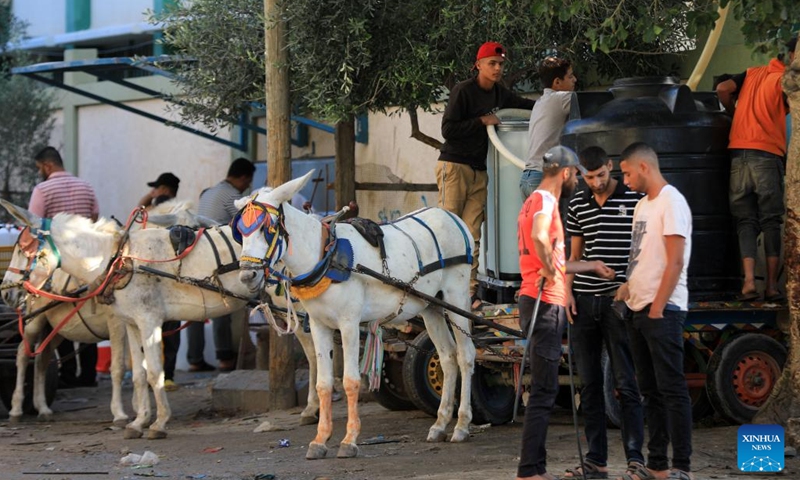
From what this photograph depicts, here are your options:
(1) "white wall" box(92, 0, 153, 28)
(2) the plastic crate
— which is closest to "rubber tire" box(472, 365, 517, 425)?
(2) the plastic crate

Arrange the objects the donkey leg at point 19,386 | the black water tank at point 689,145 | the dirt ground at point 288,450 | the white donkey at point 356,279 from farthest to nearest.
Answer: the donkey leg at point 19,386 → the black water tank at point 689,145 → the white donkey at point 356,279 → the dirt ground at point 288,450

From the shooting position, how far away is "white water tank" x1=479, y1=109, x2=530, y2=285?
11.1 meters

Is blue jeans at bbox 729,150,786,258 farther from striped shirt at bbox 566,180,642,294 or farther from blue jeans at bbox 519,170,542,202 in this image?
striped shirt at bbox 566,180,642,294

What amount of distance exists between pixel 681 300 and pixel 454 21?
517cm

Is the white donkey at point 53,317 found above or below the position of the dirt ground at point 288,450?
above

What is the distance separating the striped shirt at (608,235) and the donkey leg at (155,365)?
15.1ft

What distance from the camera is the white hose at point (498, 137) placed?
10.9m

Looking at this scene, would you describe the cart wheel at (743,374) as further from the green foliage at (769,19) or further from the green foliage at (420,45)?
the green foliage at (420,45)

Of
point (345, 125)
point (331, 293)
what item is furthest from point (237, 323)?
point (331, 293)

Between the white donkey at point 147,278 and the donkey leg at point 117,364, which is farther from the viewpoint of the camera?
the donkey leg at point 117,364

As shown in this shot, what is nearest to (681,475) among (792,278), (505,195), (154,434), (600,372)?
(600,372)

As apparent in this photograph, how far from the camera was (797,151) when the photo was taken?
9156 mm

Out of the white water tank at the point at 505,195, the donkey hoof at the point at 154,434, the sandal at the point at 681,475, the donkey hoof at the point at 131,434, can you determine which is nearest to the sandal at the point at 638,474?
the sandal at the point at 681,475

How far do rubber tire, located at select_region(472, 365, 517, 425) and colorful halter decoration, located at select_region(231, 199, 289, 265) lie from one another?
2.62m
